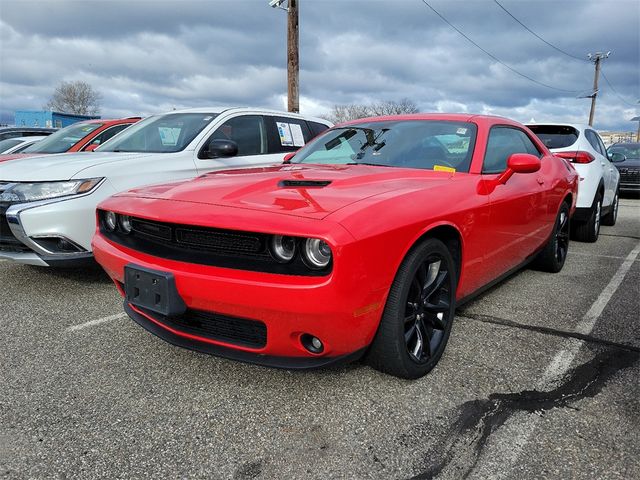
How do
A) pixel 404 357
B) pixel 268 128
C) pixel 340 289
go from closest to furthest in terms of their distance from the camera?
pixel 340 289 → pixel 404 357 → pixel 268 128

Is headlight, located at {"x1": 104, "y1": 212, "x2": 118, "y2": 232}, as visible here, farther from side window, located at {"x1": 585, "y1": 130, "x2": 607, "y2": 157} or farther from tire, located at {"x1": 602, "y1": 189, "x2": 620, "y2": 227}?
tire, located at {"x1": 602, "y1": 189, "x2": 620, "y2": 227}

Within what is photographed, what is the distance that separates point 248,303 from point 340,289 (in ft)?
1.29

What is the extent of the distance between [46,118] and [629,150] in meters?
31.3

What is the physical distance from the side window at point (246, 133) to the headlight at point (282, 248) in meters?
3.17

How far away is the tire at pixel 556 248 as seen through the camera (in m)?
4.60

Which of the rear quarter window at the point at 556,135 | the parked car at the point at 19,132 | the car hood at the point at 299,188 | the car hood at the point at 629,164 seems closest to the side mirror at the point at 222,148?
the car hood at the point at 299,188

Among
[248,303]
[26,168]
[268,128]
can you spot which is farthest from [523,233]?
[26,168]

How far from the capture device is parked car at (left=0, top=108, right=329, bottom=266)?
380 centimetres

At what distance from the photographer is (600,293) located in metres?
4.18

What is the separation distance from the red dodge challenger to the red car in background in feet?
14.0

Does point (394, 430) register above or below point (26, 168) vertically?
below

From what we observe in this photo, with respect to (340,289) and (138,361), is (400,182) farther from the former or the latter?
(138,361)

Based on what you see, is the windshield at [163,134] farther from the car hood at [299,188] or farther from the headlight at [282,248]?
the headlight at [282,248]

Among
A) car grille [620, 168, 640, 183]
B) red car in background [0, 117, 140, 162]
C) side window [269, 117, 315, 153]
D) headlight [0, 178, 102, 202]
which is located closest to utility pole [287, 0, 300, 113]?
red car in background [0, 117, 140, 162]
